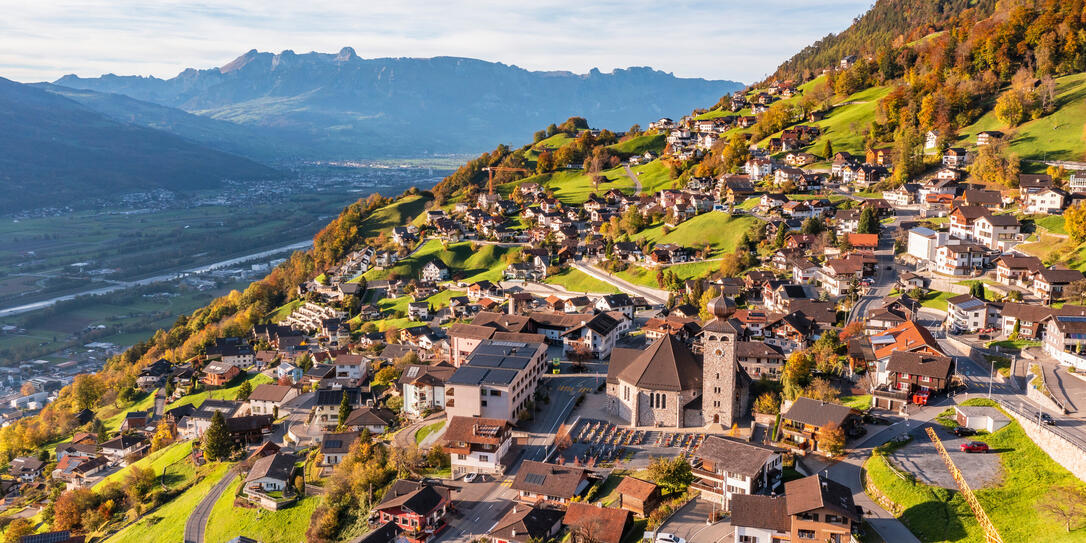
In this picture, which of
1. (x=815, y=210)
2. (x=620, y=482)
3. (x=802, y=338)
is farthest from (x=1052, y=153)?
(x=620, y=482)

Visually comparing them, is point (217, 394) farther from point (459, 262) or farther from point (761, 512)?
point (761, 512)

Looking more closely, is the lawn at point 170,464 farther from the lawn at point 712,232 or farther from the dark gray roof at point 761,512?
the lawn at point 712,232

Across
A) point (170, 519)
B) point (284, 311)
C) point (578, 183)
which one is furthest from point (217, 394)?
point (578, 183)

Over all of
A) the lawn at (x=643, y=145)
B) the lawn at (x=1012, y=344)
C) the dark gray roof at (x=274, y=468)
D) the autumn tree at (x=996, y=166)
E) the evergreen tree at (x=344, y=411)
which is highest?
the lawn at (x=643, y=145)

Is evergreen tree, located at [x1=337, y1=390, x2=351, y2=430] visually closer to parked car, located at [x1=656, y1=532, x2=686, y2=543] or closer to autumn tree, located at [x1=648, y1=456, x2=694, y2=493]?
autumn tree, located at [x1=648, y1=456, x2=694, y2=493]

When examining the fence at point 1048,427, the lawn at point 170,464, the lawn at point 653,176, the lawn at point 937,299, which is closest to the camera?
the fence at point 1048,427

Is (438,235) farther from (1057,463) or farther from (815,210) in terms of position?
(1057,463)

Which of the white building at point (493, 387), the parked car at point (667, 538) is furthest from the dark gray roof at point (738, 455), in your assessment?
the white building at point (493, 387)
